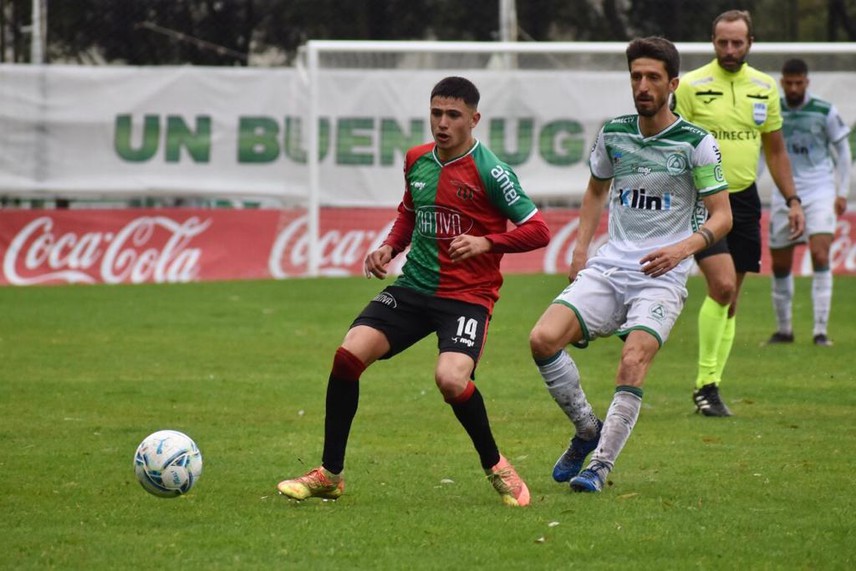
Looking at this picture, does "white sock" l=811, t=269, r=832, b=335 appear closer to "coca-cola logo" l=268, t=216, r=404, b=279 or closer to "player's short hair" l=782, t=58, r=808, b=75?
"player's short hair" l=782, t=58, r=808, b=75

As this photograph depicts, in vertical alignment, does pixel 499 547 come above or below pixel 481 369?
above

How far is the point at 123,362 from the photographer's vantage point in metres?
12.2

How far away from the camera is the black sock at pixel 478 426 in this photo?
6738 millimetres

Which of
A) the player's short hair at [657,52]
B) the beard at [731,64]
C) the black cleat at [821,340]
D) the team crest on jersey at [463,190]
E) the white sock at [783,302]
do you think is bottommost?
the black cleat at [821,340]

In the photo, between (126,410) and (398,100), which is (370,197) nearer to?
(398,100)

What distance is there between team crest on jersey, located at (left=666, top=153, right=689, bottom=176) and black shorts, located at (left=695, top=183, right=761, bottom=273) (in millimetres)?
2763

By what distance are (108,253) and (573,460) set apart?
44.3 ft

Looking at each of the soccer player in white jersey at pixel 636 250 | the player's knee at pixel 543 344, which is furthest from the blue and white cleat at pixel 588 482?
the player's knee at pixel 543 344

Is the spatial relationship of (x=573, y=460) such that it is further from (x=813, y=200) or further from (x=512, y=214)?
(x=813, y=200)

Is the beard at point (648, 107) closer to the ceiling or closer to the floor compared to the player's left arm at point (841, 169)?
closer to the ceiling

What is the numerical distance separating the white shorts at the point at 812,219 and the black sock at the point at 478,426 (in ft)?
23.3

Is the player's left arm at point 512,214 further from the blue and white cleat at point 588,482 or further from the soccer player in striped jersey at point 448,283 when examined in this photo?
the blue and white cleat at point 588,482

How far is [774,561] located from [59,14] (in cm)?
1786

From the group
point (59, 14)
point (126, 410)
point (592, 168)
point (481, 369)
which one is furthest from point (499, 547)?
point (59, 14)
